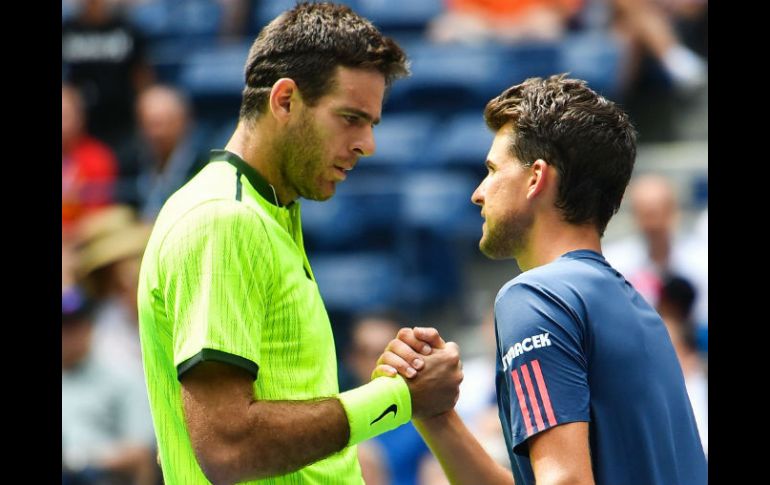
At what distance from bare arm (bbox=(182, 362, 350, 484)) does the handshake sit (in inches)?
14.4

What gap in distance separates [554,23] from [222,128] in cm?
211

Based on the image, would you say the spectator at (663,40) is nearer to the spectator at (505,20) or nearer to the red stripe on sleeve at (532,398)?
the spectator at (505,20)

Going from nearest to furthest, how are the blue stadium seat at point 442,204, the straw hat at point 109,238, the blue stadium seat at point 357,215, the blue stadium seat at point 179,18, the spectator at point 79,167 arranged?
the blue stadium seat at point 442,204 < the blue stadium seat at point 357,215 < the straw hat at point 109,238 < the spectator at point 79,167 < the blue stadium seat at point 179,18

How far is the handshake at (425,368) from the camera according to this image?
253cm

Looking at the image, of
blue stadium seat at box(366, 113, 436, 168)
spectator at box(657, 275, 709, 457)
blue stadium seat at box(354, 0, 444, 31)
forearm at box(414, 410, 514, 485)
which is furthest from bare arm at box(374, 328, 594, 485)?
blue stadium seat at box(354, 0, 444, 31)

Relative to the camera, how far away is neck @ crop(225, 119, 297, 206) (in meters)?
2.56

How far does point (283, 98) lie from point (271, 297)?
490 millimetres

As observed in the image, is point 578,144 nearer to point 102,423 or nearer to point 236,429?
point 236,429

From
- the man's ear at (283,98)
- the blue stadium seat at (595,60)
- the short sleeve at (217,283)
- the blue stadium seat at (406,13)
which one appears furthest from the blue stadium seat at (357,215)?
the short sleeve at (217,283)

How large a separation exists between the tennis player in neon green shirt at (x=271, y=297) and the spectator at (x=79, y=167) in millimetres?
4452

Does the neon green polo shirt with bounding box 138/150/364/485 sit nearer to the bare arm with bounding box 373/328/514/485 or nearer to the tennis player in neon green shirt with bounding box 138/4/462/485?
the tennis player in neon green shirt with bounding box 138/4/462/485

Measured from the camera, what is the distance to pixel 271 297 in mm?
2336

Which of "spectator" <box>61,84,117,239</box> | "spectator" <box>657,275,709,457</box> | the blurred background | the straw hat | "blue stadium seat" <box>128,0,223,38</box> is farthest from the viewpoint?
"blue stadium seat" <box>128,0,223,38</box>
